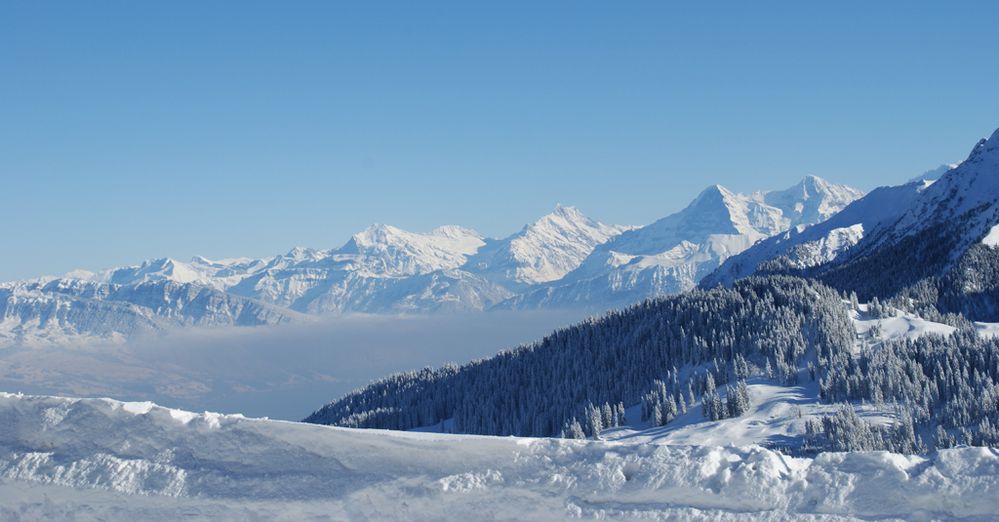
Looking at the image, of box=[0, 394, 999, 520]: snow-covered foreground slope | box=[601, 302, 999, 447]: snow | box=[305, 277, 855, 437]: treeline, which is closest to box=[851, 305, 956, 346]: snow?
box=[601, 302, 999, 447]: snow

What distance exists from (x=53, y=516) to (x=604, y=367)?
150 m

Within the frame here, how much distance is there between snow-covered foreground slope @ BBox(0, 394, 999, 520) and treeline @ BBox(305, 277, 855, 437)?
101297mm

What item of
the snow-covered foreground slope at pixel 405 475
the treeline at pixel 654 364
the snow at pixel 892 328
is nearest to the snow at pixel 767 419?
the snow at pixel 892 328

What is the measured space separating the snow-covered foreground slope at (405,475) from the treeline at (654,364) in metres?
101

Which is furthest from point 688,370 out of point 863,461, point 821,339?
point 863,461

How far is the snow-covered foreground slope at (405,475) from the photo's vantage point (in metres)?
19.2

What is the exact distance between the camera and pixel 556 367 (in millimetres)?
182125

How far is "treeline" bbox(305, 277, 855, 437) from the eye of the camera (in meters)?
135

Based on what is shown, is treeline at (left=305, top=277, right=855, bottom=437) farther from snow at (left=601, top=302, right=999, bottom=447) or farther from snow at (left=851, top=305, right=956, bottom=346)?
snow at (left=851, top=305, right=956, bottom=346)

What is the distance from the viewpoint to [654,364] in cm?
15600

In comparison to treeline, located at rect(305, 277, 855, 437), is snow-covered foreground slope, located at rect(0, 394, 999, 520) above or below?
below

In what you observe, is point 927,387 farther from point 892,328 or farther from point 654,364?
point 654,364

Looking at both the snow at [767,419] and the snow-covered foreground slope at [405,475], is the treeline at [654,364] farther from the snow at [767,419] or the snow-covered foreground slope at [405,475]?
the snow-covered foreground slope at [405,475]

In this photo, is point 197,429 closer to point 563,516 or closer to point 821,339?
point 563,516
